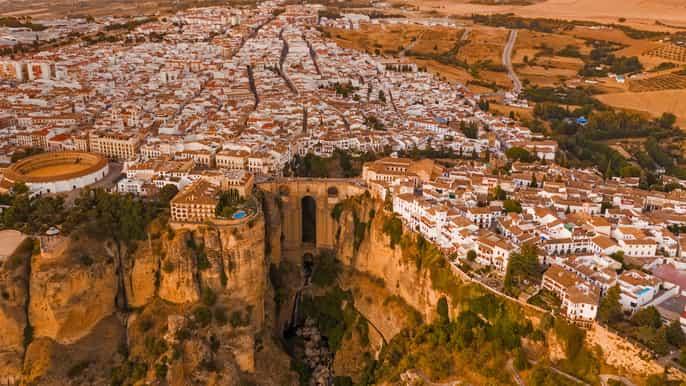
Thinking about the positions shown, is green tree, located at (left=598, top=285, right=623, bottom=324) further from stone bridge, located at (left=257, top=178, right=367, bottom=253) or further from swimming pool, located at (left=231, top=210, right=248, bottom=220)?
swimming pool, located at (left=231, top=210, right=248, bottom=220)

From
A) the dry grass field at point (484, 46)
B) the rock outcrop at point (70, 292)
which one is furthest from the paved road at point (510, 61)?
the rock outcrop at point (70, 292)

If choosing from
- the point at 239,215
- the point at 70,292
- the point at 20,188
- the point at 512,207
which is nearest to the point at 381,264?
the point at 512,207

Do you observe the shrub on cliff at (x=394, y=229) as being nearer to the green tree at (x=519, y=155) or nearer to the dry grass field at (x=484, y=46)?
the green tree at (x=519, y=155)

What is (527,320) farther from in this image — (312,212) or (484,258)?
(312,212)

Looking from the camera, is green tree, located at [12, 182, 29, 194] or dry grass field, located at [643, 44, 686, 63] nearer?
green tree, located at [12, 182, 29, 194]

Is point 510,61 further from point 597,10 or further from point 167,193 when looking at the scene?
point 167,193

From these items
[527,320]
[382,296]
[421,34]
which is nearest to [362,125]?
[382,296]

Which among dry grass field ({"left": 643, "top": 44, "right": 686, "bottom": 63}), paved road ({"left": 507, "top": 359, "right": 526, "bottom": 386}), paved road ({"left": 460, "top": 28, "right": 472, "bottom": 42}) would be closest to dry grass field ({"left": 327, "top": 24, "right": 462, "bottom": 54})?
paved road ({"left": 460, "top": 28, "right": 472, "bottom": 42})
